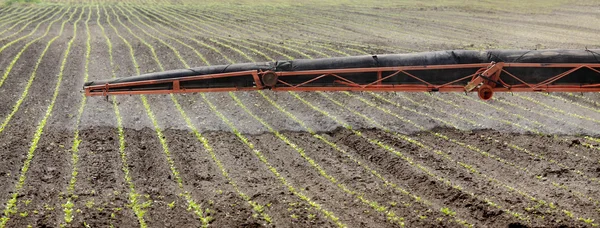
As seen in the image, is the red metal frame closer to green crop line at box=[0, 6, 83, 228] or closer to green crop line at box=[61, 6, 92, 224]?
green crop line at box=[61, 6, 92, 224]

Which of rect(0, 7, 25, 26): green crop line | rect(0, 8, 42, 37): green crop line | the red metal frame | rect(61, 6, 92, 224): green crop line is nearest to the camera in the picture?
the red metal frame

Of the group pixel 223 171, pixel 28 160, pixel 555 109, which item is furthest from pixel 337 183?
pixel 555 109

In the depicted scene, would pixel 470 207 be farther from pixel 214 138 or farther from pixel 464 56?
pixel 214 138

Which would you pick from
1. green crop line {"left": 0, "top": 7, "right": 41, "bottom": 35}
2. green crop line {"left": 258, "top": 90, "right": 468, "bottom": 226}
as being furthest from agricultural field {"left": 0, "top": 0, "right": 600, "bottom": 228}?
green crop line {"left": 0, "top": 7, "right": 41, "bottom": 35}

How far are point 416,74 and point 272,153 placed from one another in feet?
15.7

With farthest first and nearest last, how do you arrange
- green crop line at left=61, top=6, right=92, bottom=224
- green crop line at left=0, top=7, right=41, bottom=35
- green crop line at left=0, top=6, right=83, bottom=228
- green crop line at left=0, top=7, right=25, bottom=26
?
green crop line at left=0, top=7, right=25, bottom=26 → green crop line at left=0, top=7, right=41, bottom=35 → green crop line at left=61, top=6, right=92, bottom=224 → green crop line at left=0, top=6, right=83, bottom=228

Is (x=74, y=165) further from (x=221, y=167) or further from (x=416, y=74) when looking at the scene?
(x=416, y=74)

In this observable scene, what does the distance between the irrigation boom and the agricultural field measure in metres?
2.29

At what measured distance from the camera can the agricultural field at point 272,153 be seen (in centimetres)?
977

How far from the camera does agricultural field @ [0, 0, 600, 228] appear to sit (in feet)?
32.1

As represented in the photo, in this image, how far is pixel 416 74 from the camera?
9.21 meters

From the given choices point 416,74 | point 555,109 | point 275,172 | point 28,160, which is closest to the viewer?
point 416,74

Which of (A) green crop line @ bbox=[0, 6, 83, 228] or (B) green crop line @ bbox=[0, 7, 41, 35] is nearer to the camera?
(A) green crop line @ bbox=[0, 6, 83, 228]

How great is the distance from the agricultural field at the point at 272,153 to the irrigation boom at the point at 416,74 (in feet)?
7.51
